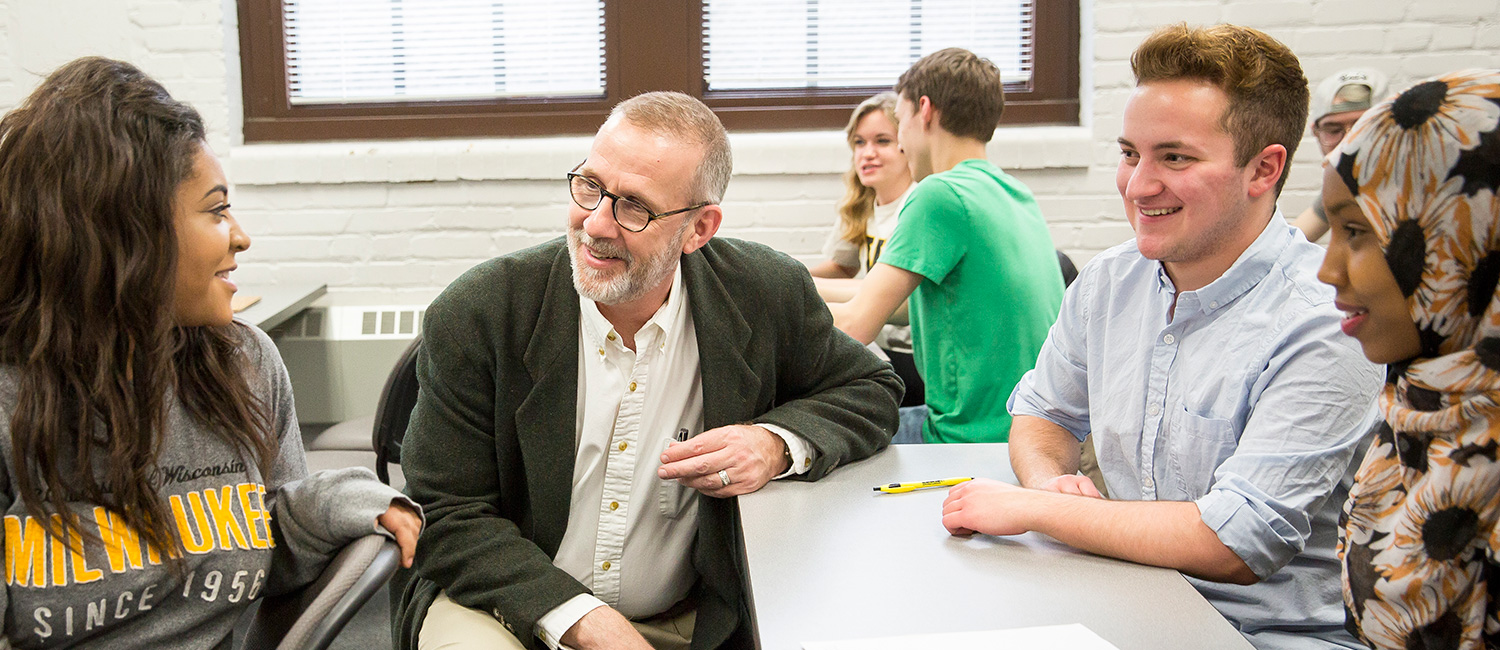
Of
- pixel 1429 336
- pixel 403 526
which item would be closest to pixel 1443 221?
pixel 1429 336

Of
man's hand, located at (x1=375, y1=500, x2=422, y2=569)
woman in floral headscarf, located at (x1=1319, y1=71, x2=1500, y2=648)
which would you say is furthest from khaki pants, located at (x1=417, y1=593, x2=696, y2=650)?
woman in floral headscarf, located at (x1=1319, y1=71, x2=1500, y2=648)

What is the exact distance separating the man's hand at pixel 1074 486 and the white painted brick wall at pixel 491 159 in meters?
2.17

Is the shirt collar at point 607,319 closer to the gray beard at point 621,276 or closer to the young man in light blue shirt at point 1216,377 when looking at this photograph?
the gray beard at point 621,276

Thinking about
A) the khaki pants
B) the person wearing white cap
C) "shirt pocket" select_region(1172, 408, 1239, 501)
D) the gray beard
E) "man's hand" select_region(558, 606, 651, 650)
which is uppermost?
the person wearing white cap

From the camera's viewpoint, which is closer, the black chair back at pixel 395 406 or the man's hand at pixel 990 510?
the man's hand at pixel 990 510

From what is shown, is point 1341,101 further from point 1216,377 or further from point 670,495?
point 670,495

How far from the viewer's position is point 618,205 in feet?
4.71

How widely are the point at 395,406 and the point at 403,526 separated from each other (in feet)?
3.08

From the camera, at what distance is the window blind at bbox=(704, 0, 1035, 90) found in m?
3.41

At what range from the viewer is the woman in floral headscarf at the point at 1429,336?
0.74 metres

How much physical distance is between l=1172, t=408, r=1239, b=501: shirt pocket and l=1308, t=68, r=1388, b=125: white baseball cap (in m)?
1.94

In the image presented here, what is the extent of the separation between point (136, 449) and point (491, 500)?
17.7 inches

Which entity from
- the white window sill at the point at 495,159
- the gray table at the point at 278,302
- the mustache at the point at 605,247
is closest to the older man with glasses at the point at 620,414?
the mustache at the point at 605,247

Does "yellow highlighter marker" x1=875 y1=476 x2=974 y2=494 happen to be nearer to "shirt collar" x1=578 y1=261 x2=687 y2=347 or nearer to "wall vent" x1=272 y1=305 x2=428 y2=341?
"shirt collar" x1=578 y1=261 x2=687 y2=347
